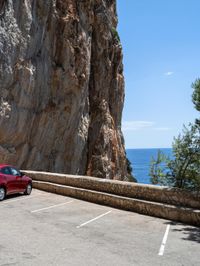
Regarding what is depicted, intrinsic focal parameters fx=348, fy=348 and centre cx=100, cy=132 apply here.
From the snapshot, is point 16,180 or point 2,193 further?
point 16,180

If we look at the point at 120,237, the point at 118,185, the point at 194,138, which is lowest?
the point at 120,237

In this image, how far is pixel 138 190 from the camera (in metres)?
14.7

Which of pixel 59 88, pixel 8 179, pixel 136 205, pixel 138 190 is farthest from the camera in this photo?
pixel 59 88

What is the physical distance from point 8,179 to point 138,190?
6.14 metres

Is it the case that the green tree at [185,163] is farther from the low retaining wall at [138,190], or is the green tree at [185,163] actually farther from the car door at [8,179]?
the car door at [8,179]

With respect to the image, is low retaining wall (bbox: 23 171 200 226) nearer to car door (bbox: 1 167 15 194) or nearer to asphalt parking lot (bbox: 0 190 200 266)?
asphalt parking lot (bbox: 0 190 200 266)

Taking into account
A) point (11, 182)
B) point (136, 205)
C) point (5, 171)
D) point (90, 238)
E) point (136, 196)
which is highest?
point (5, 171)

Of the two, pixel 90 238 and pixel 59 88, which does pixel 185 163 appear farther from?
pixel 59 88

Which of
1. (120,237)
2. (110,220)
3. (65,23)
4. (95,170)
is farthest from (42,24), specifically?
(120,237)

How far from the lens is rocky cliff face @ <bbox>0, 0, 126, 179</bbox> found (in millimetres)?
27562

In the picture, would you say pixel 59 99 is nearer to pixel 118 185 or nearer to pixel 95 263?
pixel 118 185

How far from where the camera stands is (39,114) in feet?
104

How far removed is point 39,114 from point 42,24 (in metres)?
8.05

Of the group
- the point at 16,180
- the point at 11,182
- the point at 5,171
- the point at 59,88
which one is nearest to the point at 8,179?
the point at 11,182
